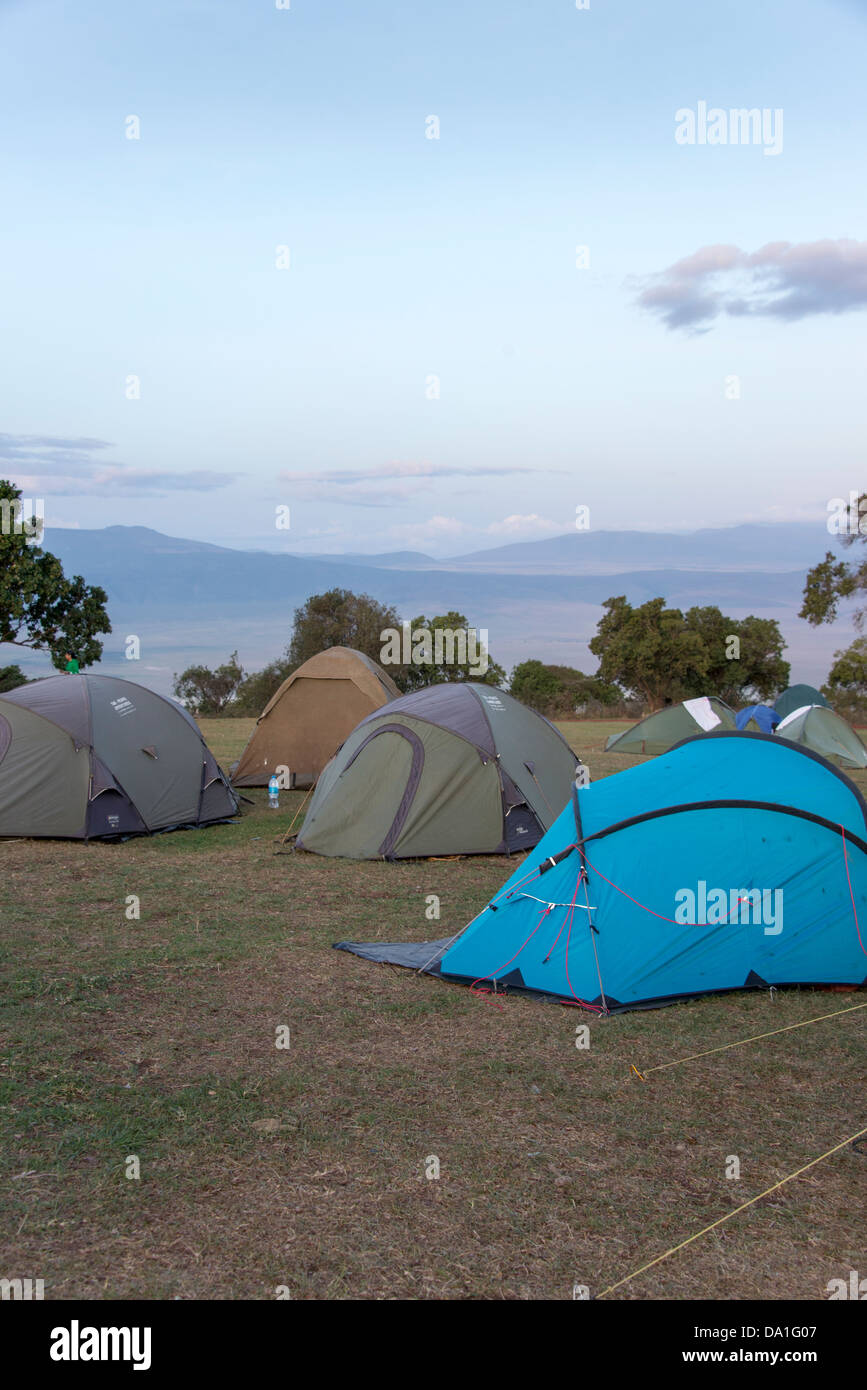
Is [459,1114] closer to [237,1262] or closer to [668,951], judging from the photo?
[237,1262]

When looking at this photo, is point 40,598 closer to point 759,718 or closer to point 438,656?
point 759,718

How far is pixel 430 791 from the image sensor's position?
1185cm

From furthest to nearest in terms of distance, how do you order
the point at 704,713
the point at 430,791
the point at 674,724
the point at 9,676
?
1. the point at 9,676
2. the point at 674,724
3. the point at 704,713
4. the point at 430,791

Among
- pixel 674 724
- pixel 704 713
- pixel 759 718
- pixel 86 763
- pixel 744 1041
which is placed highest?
pixel 86 763

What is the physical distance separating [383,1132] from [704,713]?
19.3 meters

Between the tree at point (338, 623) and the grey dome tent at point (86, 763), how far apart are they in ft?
100.0

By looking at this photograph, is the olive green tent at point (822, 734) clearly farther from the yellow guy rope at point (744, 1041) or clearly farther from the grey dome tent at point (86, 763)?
the yellow guy rope at point (744, 1041)

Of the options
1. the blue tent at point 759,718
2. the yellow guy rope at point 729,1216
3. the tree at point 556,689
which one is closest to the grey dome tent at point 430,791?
the yellow guy rope at point 729,1216

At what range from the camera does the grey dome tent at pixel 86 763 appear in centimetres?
1239

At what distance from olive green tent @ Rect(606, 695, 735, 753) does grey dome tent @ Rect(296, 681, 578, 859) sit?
457 inches

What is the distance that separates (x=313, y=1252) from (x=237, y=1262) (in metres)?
0.28

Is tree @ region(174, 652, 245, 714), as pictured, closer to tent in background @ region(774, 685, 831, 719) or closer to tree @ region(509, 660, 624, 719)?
tree @ region(509, 660, 624, 719)

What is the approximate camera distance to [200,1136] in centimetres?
486

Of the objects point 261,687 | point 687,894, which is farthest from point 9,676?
point 687,894
